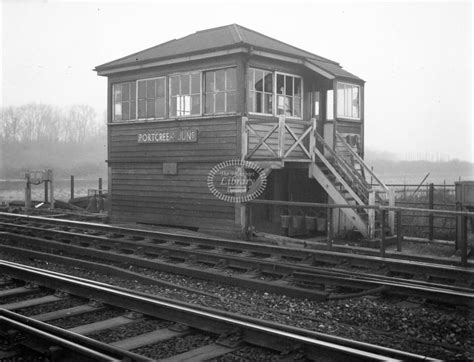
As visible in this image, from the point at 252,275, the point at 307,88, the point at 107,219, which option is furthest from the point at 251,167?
the point at 107,219

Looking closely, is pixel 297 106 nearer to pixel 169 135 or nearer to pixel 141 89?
pixel 169 135

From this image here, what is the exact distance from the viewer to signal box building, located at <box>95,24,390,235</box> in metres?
13.4

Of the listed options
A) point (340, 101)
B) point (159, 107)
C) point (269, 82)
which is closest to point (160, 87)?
point (159, 107)

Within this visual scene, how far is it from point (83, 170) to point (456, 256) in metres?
51.4

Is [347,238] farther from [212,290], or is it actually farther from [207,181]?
[212,290]

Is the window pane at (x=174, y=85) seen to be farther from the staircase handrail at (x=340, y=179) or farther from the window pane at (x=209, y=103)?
the staircase handrail at (x=340, y=179)

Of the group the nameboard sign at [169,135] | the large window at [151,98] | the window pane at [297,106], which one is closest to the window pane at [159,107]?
the large window at [151,98]

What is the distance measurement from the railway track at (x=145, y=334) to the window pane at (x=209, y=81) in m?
8.39

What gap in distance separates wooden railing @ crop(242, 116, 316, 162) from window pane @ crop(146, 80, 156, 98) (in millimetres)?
3717

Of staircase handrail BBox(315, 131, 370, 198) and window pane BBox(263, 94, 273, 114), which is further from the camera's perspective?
window pane BBox(263, 94, 273, 114)

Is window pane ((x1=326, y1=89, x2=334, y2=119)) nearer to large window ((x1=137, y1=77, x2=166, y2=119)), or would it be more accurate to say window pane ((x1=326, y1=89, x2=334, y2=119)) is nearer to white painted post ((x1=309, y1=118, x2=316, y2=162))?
white painted post ((x1=309, y1=118, x2=316, y2=162))

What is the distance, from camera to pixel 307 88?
15289 millimetres

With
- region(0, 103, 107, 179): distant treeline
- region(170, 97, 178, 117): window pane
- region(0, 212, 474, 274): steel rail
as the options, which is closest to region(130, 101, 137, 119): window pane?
region(170, 97, 178, 117): window pane

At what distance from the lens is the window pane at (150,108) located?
15.6 meters
